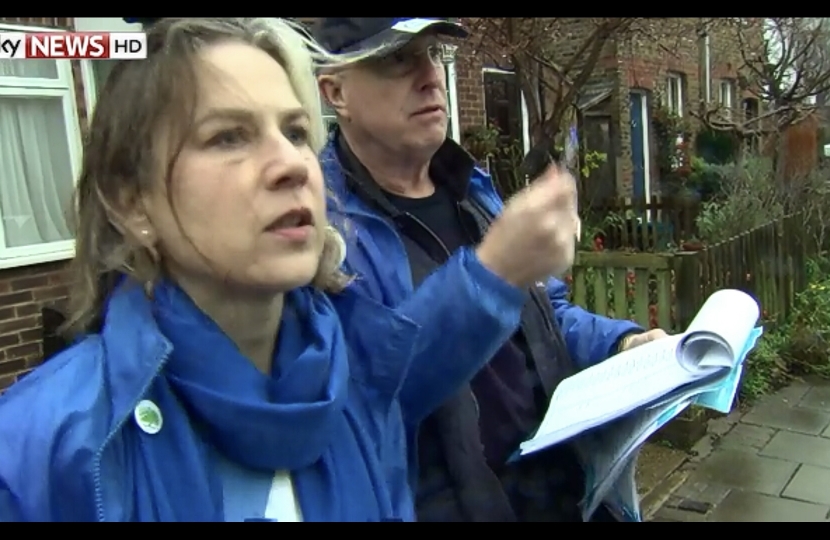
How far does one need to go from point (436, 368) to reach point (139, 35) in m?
0.64

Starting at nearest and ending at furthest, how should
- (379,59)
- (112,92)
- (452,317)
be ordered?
1. (112,92)
2. (452,317)
3. (379,59)

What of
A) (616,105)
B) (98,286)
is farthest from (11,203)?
(616,105)

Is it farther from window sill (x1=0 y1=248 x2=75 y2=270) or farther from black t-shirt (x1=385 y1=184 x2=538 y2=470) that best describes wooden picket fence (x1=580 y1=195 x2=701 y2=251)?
black t-shirt (x1=385 y1=184 x2=538 y2=470)

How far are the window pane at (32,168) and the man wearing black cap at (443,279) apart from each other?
2732 mm

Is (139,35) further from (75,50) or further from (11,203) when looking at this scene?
(11,203)

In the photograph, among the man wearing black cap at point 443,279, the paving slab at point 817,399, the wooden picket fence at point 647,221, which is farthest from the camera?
the wooden picket fence at point 647,221

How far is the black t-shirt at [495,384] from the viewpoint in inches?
56.4

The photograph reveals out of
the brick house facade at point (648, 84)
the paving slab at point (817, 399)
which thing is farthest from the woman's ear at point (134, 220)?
the brick house facade at point (648, 84)

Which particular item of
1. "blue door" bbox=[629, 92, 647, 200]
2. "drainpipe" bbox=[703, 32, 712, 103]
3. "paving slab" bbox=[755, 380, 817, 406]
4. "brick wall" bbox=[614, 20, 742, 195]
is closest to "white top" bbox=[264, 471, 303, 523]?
"paving slab" bbox=[755, 380, 817, 406]

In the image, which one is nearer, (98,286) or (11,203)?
(98,286)

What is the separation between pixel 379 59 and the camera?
1.44 metres

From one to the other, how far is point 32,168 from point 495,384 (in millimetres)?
3294

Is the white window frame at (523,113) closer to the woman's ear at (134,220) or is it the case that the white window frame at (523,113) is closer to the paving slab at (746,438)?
the paving slab at (746,438)

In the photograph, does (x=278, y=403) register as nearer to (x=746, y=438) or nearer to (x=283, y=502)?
(x=283, y=502)
